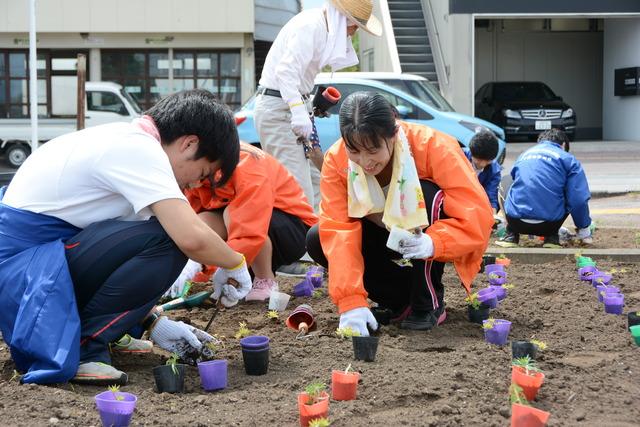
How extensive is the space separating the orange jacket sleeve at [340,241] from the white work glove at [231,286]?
423 millimetres

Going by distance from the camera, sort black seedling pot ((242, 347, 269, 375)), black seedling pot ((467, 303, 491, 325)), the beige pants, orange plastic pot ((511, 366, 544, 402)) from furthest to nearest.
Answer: the beige pants
black seedling pot ((467, 303, 491, 325))
black seedling pot ((242, 347, 269, 375))
orange plastic pot ((511, 366, 544, 402))

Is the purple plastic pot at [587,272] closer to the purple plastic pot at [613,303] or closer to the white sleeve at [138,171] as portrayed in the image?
the purple plastic pot at [613,303]

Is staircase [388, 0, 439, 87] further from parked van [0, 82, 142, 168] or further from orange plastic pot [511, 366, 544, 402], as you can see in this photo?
orange plastic pot [511, 366, 544, 402]

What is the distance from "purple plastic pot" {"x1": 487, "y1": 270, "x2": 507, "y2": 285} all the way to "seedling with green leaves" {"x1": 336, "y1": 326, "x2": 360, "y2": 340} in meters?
1.50

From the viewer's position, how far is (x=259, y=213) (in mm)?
4680

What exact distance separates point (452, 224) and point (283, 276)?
6.60ft

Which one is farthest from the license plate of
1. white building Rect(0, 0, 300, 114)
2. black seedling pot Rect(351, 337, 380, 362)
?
black seedling pot Rect(351, 337, 380, 362)

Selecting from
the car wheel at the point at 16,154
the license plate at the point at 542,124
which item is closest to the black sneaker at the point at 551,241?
the car wheel at the point at 16,154

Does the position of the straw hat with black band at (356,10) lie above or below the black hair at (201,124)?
above

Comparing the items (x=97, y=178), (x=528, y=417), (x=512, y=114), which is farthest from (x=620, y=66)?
(x=528, y=417)

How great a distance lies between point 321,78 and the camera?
13812 millimetres

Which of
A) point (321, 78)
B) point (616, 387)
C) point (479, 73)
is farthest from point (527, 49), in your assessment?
point (616, 387)

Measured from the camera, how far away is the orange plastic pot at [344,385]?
9.89ft

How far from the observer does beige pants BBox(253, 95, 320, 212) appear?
21.2 feet
